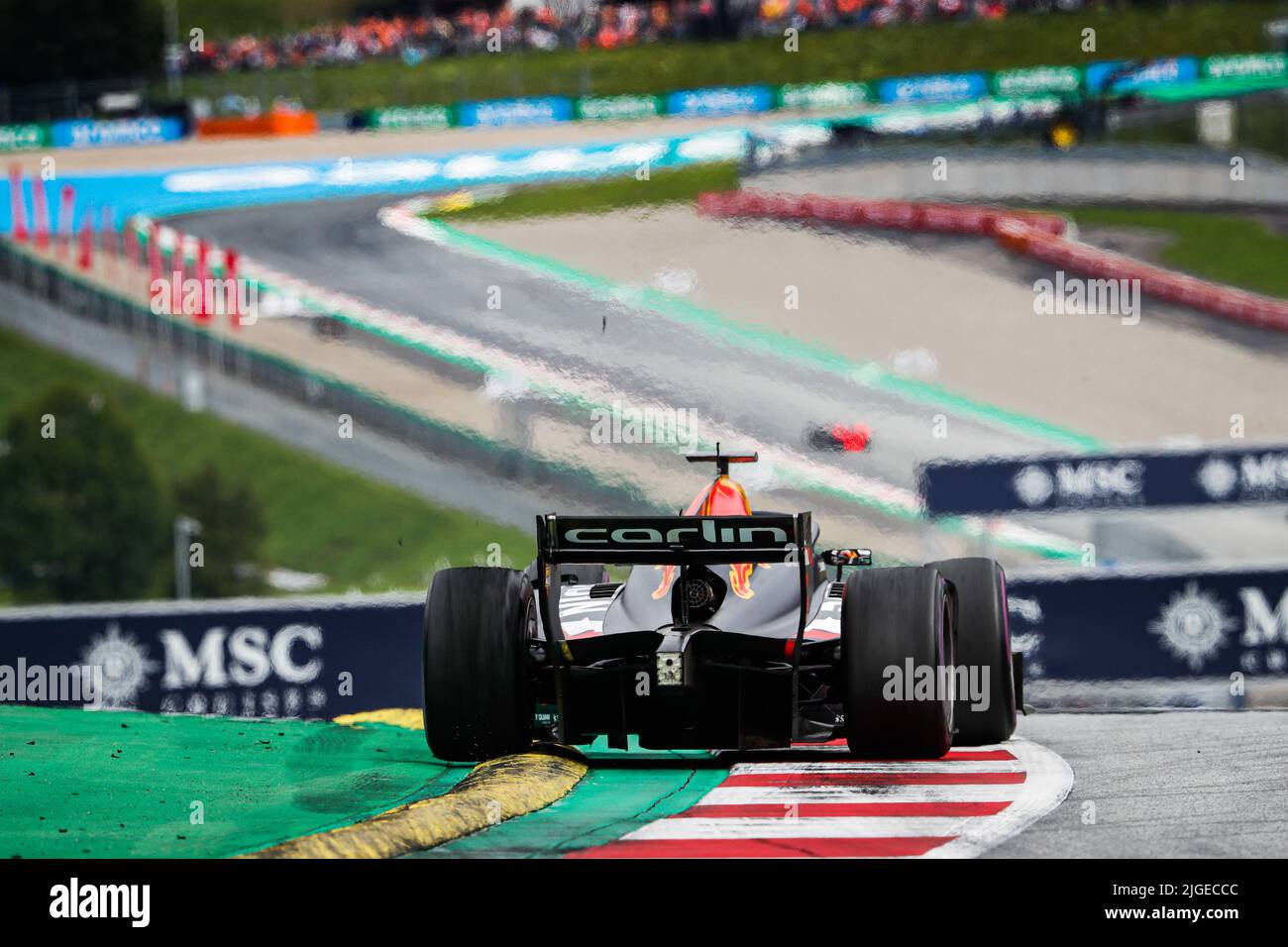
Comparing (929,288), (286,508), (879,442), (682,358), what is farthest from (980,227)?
(682,358)

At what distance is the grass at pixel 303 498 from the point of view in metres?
31.1

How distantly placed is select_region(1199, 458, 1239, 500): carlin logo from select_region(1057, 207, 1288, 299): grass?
21.8 metres

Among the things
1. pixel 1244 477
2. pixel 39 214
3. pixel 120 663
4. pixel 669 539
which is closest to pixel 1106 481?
pixel 1244 477

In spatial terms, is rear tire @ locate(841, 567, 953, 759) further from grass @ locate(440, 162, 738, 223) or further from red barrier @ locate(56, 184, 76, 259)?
red barrier @ locate(56, 184, 76, 259)

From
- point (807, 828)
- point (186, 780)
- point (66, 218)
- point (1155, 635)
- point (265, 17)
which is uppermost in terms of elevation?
point (265, 17)

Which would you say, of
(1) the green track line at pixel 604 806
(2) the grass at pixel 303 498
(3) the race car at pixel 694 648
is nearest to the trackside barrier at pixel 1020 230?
(2) the grass at pixel 303 498

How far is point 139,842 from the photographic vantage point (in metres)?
7.10

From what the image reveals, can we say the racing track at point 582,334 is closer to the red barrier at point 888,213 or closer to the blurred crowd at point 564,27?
the red barrier at point 888,213

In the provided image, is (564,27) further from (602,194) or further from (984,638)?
(984,638)

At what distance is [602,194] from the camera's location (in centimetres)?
4366

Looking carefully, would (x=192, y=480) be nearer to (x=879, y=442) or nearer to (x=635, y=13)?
(x=879, y=442)

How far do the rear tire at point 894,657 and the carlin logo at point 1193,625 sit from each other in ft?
25.5

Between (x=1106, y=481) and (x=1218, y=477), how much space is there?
121 centimetres
